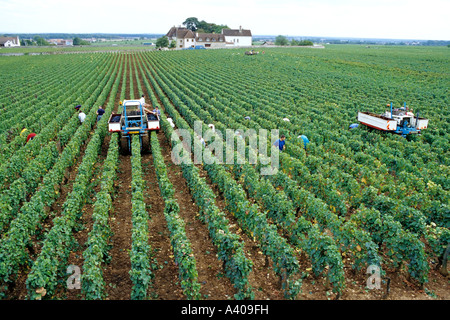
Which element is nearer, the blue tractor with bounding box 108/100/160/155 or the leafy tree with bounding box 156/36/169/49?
the blue tractor with bounding box 108/100/160/155

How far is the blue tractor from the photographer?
1672 cm

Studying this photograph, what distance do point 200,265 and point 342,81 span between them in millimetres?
37012

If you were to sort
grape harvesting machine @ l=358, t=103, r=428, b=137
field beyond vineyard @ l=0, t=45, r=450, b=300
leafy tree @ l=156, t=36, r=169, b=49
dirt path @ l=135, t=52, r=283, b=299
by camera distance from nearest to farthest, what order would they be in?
field beyond vineyard @ l=0, t=45, r=450, b=300 → dirt path @ l=135, t=52, r=283, b=299 → grape harvesting machine @ l=358, t=103, r=428, b=137 → leafy tree @ l=156, t=36, r=169, b=49

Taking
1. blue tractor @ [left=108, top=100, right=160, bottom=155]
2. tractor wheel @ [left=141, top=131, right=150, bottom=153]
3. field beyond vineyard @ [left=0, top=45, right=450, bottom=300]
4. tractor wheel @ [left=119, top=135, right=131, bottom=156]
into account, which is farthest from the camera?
tractor wheel @ [left=141, top=131, right=150, bottom=153]

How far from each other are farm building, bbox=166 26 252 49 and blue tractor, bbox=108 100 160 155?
10275 cm

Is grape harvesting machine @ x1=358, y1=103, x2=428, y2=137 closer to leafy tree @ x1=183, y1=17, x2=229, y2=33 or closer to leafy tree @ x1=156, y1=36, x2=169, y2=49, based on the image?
leafy tree @ x1=156, y1=36, x2=169, y2=49

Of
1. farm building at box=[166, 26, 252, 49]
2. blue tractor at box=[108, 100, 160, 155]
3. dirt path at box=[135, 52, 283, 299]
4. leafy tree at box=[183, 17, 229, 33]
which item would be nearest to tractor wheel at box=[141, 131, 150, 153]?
blue tractor at box=[108, 100, 160, 155]

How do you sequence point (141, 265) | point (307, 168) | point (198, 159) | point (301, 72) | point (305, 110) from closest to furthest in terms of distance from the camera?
point (141, 265), point (307, 168), point (198, 159), point (305, 110), point (301, 72)

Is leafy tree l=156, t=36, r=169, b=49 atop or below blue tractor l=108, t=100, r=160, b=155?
atop

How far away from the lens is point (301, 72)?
161 ft

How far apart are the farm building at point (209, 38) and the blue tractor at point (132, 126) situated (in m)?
103

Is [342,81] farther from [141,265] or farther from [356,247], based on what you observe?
[141,265]

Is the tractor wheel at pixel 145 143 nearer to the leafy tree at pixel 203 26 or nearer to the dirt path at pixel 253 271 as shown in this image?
the dirt path at pixel 253 271

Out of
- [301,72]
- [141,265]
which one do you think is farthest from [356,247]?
[301,72]
